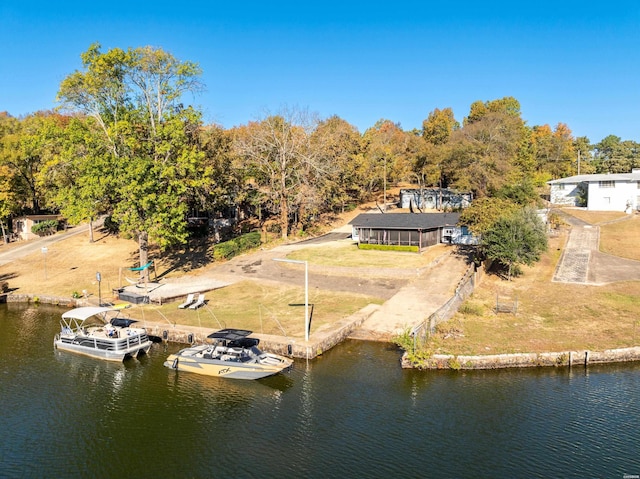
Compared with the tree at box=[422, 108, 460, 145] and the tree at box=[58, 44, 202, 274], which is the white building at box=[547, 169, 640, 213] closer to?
the tree at box=[422, 108, 460, 145]

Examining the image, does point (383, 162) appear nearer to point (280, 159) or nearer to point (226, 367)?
point (280, 159)

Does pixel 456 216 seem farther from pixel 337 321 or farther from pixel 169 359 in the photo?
pixel 169 359

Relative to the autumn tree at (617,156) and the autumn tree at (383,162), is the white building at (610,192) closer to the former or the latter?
the autumn tree at (383,162)

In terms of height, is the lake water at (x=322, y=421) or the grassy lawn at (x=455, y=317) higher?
the grassy lawn at (x=455, y=317)

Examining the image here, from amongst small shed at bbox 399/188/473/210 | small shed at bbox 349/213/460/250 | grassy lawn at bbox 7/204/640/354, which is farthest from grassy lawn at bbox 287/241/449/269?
small shed at bbox 399/188/473/210

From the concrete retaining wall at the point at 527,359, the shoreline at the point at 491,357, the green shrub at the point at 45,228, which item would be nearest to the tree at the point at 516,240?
the shoreline at the point at 491,357

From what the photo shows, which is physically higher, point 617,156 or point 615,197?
point 617,156

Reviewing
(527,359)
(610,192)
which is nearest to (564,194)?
(610,192)
